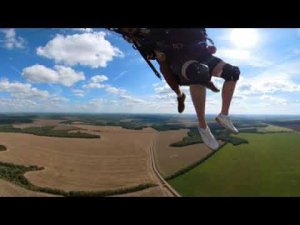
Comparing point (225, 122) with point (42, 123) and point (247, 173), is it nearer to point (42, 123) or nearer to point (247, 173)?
point (247, 173)

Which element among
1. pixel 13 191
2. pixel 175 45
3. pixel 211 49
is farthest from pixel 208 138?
pixel 13 191

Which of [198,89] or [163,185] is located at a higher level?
[198,89]

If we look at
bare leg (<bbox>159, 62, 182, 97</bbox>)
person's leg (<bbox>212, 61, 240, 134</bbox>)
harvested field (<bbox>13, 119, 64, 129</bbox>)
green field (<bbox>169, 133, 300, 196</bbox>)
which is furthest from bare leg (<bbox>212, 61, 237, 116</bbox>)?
harvested field (<bbox>13, 119, 64, 129</bbox>)

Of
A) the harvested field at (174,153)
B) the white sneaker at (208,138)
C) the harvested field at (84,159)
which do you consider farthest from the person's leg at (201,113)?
the harvested field at (84,159)

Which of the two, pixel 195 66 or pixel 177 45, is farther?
pixel 177 45
